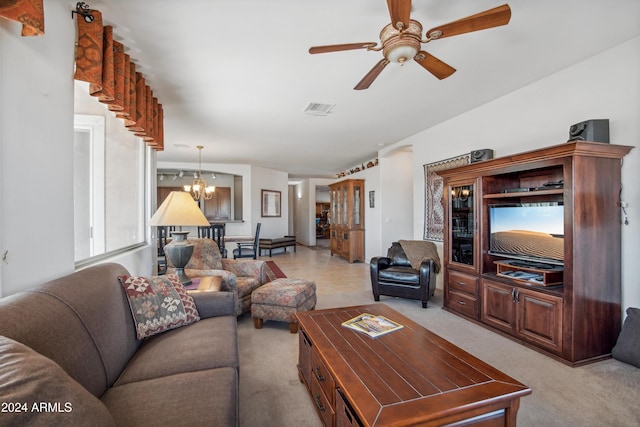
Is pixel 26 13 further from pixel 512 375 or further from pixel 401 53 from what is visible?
pixel 512 375

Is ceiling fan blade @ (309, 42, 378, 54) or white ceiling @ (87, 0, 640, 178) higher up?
white ceiling @ (87, 0, 640, 178)

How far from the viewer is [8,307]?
1.03m

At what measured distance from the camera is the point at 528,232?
9.71 ft

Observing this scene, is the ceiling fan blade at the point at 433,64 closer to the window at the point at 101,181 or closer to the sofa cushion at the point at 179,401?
the sofa cushion at the point at 179,401

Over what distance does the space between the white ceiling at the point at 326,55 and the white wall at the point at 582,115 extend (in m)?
0.15

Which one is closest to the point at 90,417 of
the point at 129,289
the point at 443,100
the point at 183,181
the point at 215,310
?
the point at 129,289

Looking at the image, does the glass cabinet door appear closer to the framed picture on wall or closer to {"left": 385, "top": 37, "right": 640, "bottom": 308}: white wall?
{"left": 385, "top": 37, "right": 640, "bottom": 308}: white wall

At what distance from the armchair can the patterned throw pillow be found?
36.1 inches

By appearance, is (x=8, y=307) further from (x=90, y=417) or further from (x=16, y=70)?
(x=16, y=70)

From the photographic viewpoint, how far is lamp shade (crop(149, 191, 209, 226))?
2.57 metres

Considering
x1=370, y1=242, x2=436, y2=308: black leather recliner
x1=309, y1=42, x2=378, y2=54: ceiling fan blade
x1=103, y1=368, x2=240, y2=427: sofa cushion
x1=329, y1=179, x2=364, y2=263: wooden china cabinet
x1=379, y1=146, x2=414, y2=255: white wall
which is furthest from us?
x1=329, y1=179, x2=364, y2=263: wooden china cabinet

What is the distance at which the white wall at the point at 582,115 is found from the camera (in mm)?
2465

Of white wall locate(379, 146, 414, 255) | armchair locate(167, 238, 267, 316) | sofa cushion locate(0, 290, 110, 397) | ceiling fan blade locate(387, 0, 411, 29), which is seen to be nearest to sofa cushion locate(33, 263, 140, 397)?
sofa cushion locate(0, 290, 110, 397)

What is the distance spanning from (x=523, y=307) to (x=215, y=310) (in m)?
2.81
